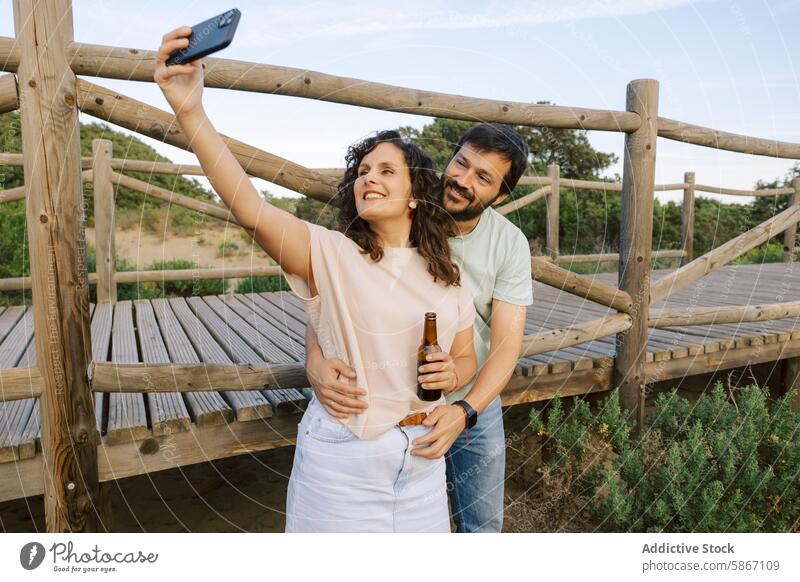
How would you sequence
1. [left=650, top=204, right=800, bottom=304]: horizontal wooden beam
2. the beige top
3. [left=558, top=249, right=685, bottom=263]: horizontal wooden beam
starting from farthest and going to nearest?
1. [left=558, top=249, right=685, bottom=263]: horizontal wooden beam
2. [left=650, top=204, right=800, bottom=304]: horizontal wooden beam
3. the beige top

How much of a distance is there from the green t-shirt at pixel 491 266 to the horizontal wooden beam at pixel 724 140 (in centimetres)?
140

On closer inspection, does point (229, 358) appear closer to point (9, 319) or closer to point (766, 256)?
point (9, 319)

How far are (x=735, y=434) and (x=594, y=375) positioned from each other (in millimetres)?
660

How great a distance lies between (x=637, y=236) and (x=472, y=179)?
135 centimetres

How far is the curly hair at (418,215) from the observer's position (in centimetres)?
155

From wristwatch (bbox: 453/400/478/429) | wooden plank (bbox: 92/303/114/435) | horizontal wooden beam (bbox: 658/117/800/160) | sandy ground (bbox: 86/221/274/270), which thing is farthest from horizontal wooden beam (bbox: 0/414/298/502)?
sandy ground (bbox: 86/221/274/270)

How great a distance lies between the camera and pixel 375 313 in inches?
60.5

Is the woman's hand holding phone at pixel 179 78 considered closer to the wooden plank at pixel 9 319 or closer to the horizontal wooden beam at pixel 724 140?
the horizontal wooden beam at pixel 724 140

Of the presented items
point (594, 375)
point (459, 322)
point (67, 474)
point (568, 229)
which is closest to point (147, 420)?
point (67, 474)

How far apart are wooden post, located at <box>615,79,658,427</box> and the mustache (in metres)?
1.32

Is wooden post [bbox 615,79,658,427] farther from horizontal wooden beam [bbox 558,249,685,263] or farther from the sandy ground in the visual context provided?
the sandy ground

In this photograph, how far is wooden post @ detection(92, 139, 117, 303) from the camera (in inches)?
166

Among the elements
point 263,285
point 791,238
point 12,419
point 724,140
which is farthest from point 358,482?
point 791,238
